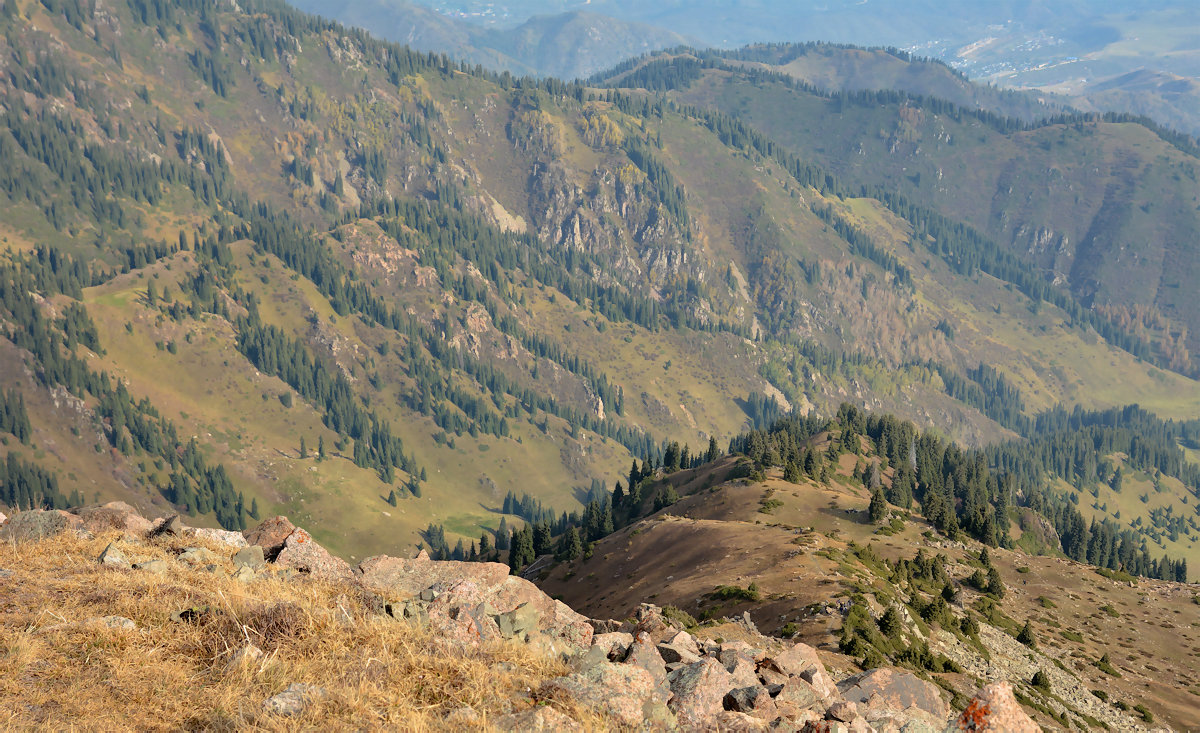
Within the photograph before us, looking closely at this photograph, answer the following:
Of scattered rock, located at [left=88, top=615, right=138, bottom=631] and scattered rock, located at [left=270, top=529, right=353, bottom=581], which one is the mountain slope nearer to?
scattered rock, located at [left=270, top=529, right=353, bottom=581]

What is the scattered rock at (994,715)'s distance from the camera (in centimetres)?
2536

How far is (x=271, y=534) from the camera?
4253 cm

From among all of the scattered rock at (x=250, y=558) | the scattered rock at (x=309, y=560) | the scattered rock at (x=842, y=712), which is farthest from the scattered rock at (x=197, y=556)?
the scattered rock at (x=842, y=712)

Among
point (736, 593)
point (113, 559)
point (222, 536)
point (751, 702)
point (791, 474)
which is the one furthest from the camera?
point (791, 474)

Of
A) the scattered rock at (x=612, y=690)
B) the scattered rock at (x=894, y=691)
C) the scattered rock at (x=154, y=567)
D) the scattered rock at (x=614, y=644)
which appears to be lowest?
the scattered rock at (x=894, y=691)

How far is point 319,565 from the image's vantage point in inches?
1499

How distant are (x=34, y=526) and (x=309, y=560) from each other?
12471 mm

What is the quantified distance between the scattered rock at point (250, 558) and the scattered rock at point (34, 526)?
8340 millimetres

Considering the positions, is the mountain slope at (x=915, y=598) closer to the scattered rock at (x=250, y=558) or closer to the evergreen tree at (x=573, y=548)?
the evergreen tree at (x=573, y=548)

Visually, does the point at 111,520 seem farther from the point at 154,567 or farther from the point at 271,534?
the point at 154,567

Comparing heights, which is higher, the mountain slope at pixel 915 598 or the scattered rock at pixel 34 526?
A: the scattered rock at pixel 34 526

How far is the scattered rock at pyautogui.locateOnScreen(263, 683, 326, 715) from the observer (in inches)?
874

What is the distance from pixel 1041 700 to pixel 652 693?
61641mm

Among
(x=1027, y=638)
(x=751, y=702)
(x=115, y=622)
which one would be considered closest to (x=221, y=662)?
(x=115, y=622)
